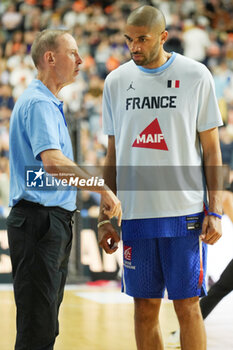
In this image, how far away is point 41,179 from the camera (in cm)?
330

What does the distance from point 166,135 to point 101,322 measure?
2977mm

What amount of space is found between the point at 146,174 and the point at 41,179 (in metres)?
0.55

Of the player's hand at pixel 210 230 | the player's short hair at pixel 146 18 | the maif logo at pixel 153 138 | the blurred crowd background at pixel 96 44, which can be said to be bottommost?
the player's hand at pixel 210 230

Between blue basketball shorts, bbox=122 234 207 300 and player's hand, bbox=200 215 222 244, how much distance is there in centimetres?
9

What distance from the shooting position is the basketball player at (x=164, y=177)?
130 inches

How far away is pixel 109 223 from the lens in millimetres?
3504

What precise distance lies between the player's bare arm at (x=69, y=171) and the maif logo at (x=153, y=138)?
1.34ft

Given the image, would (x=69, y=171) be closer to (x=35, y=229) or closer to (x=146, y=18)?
(x=35, y=229)

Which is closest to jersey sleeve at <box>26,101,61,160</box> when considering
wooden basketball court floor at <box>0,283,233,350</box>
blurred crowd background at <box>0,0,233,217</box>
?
wooden basketball court floor at <box>0,283,233,350</box>

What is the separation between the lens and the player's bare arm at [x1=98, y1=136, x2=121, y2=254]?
3482mm

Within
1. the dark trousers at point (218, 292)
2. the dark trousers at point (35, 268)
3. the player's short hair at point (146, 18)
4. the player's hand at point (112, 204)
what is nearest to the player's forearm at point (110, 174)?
the dark trousers at point (35, 268)

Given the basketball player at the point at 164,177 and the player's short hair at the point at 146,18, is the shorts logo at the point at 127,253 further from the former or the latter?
the player's short hair at the point at 146,18

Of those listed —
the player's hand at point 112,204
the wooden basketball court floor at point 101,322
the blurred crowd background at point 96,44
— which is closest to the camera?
the player's hand at point 112,204

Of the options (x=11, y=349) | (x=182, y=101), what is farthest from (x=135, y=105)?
(x=11, y=349)
